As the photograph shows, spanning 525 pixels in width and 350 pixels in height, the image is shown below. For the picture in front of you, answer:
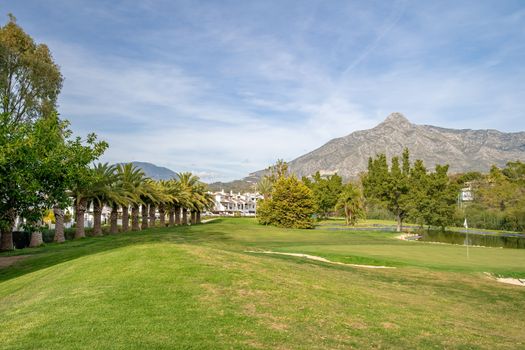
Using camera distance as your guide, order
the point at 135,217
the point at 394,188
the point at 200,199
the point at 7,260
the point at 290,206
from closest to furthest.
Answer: the point at 7,260
the point at 135,217
the point at 200,199
the point at 290,206
the point at 394,188

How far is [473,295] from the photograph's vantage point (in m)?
17.2

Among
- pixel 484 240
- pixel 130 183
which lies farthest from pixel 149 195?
pixel 484 240

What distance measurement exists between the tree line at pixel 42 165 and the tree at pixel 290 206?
19883 mm

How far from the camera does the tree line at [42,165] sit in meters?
20.9

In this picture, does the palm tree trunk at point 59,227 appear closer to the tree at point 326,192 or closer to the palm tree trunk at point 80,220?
the palm tree trunk at point 80,220

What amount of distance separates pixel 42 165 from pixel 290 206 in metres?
60.5

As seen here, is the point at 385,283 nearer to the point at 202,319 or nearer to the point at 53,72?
the point at 202,319

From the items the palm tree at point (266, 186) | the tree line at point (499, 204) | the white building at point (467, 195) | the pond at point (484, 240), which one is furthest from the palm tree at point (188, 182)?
the white building at point (467, 195)

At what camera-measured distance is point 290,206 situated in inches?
3142

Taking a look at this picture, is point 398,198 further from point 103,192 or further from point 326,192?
point 103,192

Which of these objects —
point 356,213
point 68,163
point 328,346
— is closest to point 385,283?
point 328,346

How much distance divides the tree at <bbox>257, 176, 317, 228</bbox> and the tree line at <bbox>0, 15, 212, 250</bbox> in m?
19.9

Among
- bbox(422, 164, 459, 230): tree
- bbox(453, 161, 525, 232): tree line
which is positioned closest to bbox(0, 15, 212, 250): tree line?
bbox(422, 164, 459, 230): tree

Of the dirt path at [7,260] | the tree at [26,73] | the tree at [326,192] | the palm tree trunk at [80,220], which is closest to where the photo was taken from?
the dirt path at [7,260]
